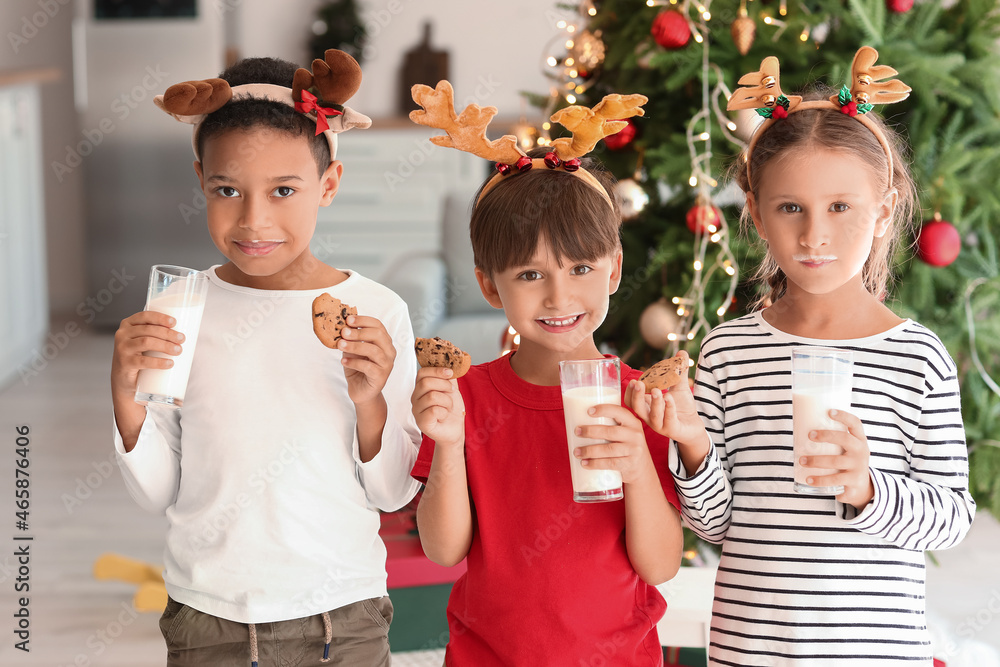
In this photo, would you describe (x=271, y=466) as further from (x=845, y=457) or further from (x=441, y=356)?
(x=845, y=457)

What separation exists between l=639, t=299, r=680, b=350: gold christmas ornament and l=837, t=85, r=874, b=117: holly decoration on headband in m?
1.10

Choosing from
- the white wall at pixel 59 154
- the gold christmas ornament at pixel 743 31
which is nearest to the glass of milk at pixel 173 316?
the gold christmas ornament at pixel 743 31

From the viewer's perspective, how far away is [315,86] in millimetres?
1420

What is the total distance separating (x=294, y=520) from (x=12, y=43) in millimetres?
6698

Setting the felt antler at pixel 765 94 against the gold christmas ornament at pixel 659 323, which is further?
the gold christmas ornament at pixel 659 323

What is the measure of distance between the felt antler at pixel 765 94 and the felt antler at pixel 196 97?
0.76m

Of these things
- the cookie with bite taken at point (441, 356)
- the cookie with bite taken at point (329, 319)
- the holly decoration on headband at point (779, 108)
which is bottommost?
the cookie with bite taken at point (441, 356)

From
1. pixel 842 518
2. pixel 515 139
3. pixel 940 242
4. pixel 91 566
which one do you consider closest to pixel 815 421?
pixel 842 518

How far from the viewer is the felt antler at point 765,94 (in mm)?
1386

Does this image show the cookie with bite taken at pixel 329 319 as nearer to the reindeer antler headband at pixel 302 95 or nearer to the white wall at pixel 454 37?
the reindeer antler headband at pixel 302 95

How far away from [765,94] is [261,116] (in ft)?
2.48

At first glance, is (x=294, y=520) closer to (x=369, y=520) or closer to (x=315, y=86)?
(x=369, y=520)

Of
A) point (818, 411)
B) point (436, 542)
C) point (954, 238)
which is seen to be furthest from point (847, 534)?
point (954, 238)

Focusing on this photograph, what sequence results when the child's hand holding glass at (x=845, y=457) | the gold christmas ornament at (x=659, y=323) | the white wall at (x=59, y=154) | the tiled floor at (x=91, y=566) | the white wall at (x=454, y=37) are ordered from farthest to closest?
the white wall at (x=454, y=37) → the white wall at (x=59, y=154) → the tiled floor at (x=91, y=566) → the gold christmas ornament at (x=659, y=323) → the child's hand holding glass at (x=845, y=457)
